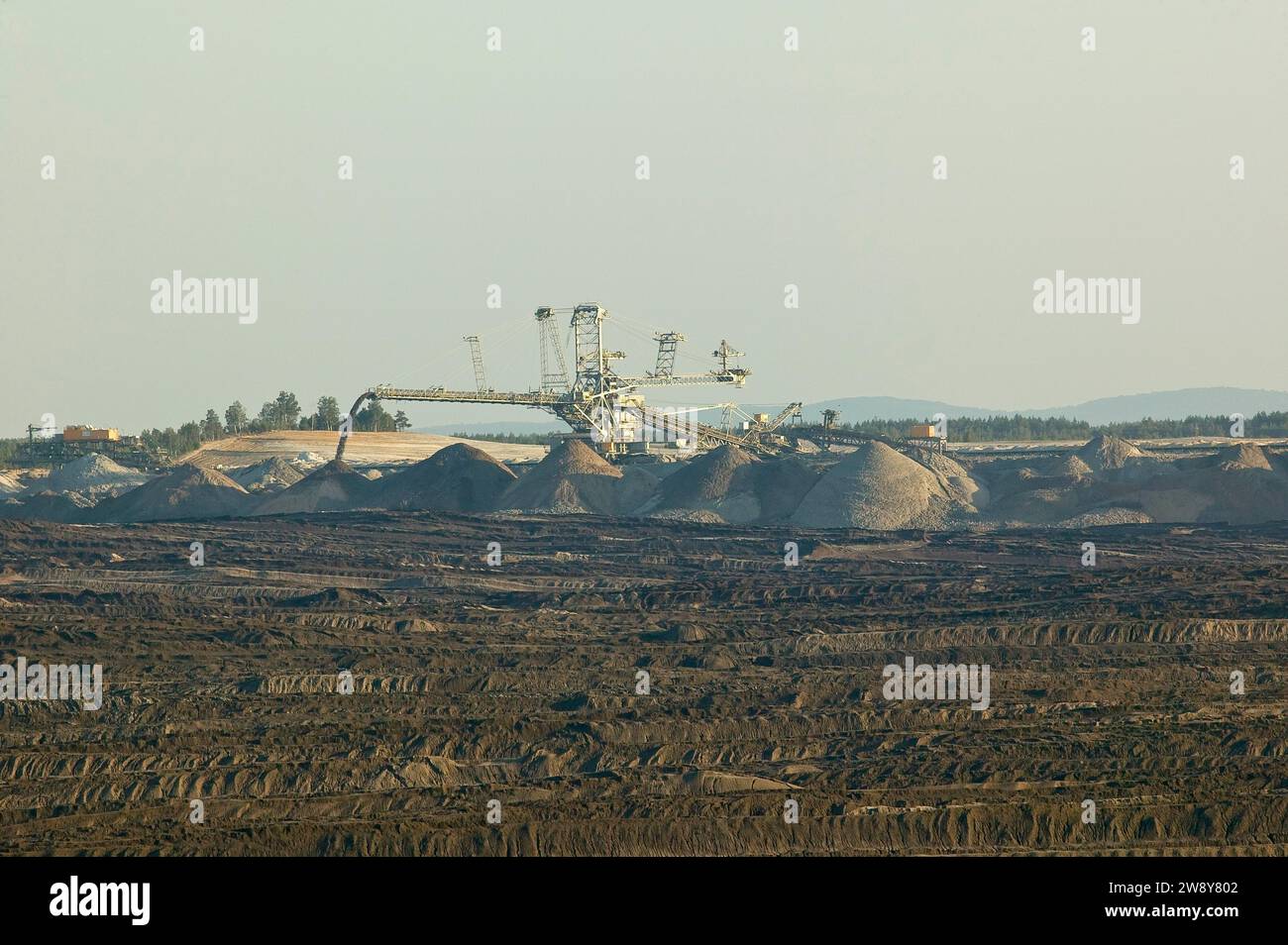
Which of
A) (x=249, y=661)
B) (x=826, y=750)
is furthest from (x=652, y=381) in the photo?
(x=826, y=750)

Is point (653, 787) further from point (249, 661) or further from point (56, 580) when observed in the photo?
point (56, 580)

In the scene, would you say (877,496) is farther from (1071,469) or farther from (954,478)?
(1071,469)

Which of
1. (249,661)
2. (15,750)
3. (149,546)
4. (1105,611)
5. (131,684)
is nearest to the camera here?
(15,750)

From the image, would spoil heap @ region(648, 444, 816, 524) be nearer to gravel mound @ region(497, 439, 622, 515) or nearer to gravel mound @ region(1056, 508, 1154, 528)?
gravel mound @ region(497, 439, 622, 515)

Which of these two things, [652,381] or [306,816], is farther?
[652,381]

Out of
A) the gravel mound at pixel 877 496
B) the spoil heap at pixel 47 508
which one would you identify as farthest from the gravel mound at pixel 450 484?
the gravel mound at pixel 877 496
